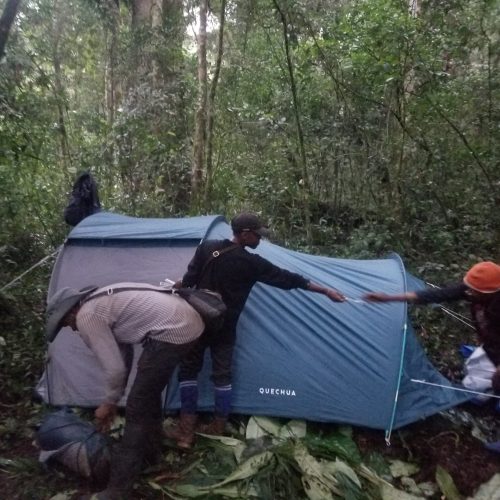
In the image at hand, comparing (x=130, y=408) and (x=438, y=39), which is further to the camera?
(x=438, y=39)

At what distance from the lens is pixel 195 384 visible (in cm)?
371

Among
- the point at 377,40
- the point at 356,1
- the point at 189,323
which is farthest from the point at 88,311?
the point at 356,1

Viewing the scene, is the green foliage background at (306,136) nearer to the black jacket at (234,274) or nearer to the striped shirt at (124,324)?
the black jacket at (234,274)

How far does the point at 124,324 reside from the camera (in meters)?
3.02

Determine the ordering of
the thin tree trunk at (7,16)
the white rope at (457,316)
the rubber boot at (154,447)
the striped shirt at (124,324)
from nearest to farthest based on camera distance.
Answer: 1. the striped shirt at (124,324)
2. the rubber boot at (154,447)
3. the thin tree trunk at (7,16)
4. the white rope at (457,316)

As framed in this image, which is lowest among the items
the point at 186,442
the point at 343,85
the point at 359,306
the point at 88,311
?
the point at 186,442

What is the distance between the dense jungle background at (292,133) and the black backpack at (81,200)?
929 mm

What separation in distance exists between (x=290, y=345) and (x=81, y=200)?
7.98 ft

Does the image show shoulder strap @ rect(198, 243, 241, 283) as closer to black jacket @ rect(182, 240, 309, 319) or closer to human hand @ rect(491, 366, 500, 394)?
black jacket @ rect(182, 240, 309, 319)

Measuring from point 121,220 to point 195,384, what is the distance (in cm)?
168

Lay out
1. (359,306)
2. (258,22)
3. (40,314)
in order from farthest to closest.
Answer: (258,22)
(40,314)
(359,306)

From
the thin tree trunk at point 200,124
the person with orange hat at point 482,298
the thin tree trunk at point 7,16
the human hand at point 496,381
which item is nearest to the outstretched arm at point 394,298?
the person with orange hat at point 482,298

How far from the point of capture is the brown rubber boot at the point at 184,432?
3.60 meters

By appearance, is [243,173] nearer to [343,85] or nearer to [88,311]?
[343,85]
